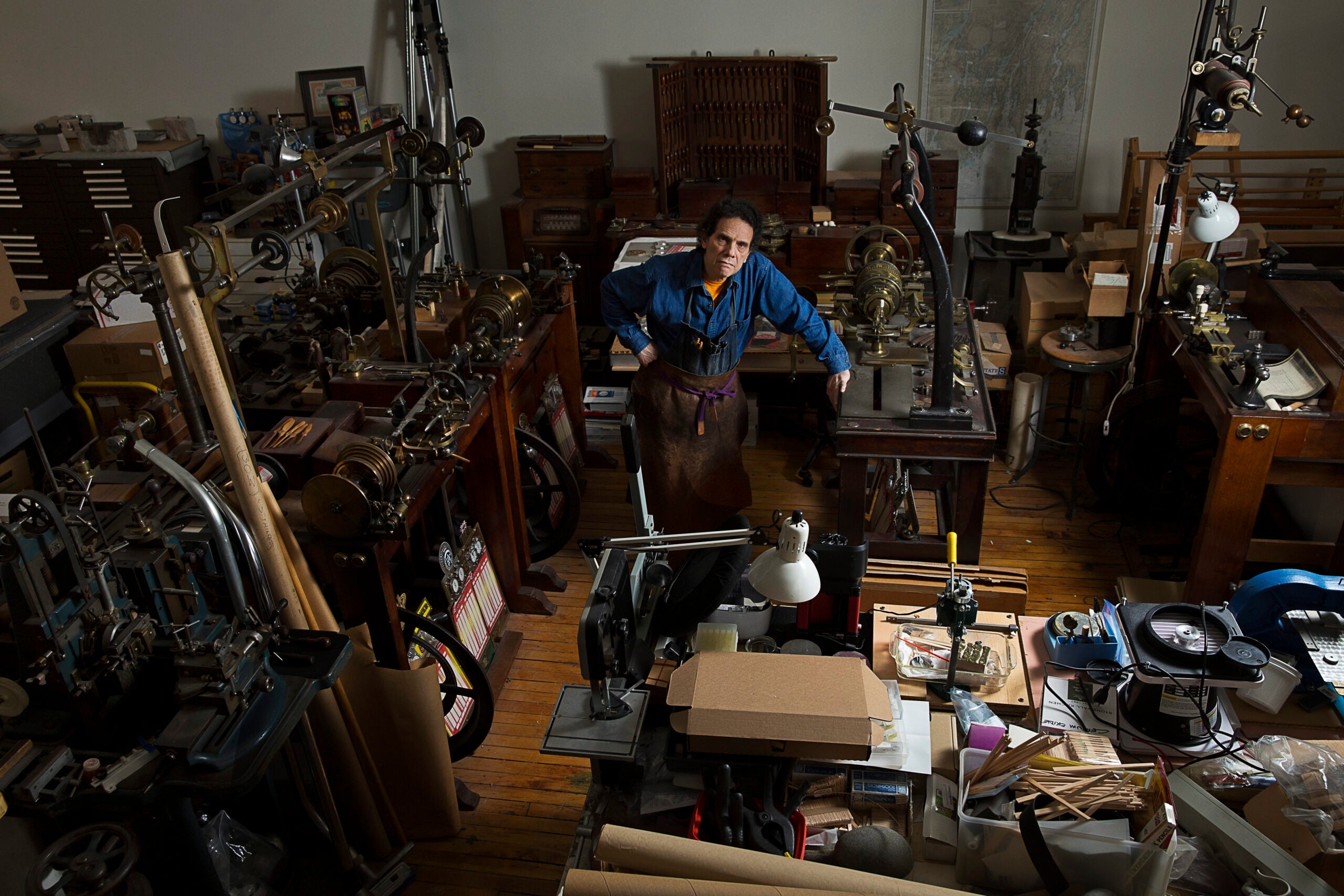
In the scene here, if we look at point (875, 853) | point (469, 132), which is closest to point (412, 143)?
point (469, 132)

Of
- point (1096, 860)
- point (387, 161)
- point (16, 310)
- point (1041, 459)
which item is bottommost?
point (1041, 459)

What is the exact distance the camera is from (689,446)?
4074 mm

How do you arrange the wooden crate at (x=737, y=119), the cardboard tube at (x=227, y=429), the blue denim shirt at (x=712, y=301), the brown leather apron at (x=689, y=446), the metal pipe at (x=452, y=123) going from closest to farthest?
the cardboard tube at (x=227, y=429), the blue denim shirt at (x=712, y=301), the brown leather apron at (x=689, y=446), the wooden crate at (x=737, y=119), the metal pipe at (x=452, y=123)

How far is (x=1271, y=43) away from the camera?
532cm

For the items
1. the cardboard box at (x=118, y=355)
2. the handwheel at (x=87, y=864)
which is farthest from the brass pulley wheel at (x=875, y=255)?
the handwheel at (x=87, y=864)

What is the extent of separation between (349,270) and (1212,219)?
363 cm

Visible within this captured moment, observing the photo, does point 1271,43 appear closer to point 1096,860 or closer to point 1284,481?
point 1284,481

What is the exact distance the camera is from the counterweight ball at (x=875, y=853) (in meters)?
2.13

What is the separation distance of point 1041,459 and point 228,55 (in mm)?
5496

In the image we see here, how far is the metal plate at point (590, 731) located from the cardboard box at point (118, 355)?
9.25 feet

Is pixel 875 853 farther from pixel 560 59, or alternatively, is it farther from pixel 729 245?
pixel 560 59

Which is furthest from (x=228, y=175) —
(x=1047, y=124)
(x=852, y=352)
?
(x=1047, y=124)

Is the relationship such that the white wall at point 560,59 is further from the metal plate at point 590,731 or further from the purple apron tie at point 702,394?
the metal plate at point 590,731

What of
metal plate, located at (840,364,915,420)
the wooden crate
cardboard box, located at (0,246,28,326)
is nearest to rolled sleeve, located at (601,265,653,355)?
metal plate, located at (840,364,915,420)
